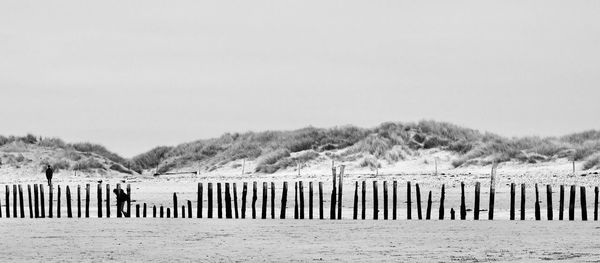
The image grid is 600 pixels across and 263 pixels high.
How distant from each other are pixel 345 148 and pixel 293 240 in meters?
39.2

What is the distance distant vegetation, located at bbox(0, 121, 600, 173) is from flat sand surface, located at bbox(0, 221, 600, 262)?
75.8 feet

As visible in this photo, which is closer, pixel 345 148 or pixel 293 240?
pixel 293 240

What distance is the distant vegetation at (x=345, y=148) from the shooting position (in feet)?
177

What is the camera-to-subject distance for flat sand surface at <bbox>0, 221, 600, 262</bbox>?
778 inches

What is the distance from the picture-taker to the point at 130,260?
19250mm

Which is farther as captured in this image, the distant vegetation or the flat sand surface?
the distant vegetation

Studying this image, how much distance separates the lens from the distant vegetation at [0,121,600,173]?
53938 mm

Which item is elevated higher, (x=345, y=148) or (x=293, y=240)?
(x=345, y=148)

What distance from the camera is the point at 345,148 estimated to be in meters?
62.4

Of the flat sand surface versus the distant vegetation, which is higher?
the distant vegetation

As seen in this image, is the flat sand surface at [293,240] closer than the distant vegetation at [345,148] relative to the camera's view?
Yes

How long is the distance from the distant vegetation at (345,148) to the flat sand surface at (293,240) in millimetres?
23117

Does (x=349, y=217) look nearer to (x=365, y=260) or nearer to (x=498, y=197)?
(x=498, y=197)

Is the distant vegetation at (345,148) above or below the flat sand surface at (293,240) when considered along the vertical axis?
above
